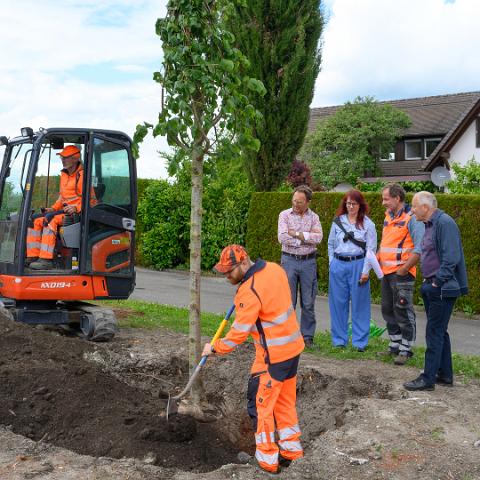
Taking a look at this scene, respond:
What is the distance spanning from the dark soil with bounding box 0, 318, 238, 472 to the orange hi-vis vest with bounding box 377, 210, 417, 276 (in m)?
3.11

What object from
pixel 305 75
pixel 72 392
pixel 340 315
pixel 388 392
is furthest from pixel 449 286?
pixel 305 75

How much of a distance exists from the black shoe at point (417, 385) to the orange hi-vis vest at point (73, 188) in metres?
4.77

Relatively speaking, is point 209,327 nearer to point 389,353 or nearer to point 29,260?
point 29,260

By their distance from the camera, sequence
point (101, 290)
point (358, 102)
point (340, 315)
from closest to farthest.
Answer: point (340, 315)
point (101, 290)
point (358, 102)

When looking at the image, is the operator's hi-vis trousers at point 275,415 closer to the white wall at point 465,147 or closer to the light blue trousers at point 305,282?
the light blue trousers at point 305,282

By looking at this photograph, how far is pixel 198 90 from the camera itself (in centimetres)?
620

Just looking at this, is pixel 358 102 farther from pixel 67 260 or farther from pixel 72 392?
pixel 72 392

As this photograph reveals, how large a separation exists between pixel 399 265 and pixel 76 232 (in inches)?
162

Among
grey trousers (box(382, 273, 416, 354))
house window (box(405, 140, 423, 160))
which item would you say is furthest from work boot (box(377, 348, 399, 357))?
house window (box(405, 140, 423, 160))

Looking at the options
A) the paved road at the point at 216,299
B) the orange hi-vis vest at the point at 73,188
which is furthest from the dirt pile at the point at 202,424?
the paved road at the point at 216,299

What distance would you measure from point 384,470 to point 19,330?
5.58 metres

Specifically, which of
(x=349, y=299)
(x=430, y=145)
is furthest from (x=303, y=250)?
(x=430, y=145)

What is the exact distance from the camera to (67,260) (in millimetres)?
9484

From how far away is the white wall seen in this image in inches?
1363
